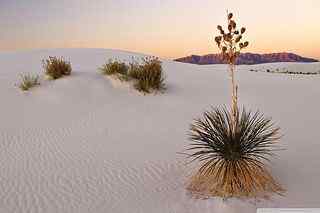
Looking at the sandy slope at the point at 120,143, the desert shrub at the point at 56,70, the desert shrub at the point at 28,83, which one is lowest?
the sandy slope at the point at 120,143

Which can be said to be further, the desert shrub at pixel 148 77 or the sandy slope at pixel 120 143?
the desert shrub at pixel 148 77

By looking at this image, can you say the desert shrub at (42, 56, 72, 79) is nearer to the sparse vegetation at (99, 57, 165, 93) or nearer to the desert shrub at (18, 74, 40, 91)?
the desert shrub at (18, 74, 40, 91)

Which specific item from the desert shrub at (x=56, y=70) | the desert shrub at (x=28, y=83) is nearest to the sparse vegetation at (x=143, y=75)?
the desert shrub at (x=56, y=70)

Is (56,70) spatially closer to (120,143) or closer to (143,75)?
(143,75)

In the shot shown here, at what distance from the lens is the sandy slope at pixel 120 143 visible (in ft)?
20.8

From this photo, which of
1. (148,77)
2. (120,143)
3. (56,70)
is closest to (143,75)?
(148,77)

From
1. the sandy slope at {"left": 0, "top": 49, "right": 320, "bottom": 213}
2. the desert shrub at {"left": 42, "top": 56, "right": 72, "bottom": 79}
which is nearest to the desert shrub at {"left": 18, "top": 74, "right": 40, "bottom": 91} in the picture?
the sandy slope at {"left": 0, "top": 49, "right": 320, "bottom": 213}

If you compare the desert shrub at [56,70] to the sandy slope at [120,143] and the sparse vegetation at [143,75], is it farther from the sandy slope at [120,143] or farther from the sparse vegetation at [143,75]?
the sparse vegetation at [143,75]

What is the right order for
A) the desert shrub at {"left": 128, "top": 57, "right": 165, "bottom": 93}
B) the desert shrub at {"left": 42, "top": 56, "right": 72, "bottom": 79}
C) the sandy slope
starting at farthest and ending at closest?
1. the desert shrub at {"left": 42, "top": 56, "right": 72, "bottom": 79}
2. the desert shrub at {"left": 128, "top": 57, "right": 165, "bottom": 93}
3. the sandy slope

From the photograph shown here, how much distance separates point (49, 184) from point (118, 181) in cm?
118

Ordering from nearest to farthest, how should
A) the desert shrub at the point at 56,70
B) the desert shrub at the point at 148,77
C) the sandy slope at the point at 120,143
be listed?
the sandy slope at the point at 120,143 < the desert shrub at the point at 148,77 < the desert shrub at the point at 56,70

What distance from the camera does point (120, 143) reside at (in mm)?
9547

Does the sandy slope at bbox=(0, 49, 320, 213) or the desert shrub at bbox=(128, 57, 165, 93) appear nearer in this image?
the sandy slope at bbox=(0, 49, 320, 213)

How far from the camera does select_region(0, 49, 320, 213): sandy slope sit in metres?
6.35
